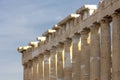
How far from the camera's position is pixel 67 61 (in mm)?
50375

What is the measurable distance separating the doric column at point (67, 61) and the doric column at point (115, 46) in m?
10.2

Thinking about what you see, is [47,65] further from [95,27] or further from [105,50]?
[105,50]

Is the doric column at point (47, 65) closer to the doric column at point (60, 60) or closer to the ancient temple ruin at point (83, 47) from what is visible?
the ancient temple ruin at point (83, 47)

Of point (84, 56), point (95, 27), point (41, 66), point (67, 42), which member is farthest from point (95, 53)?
point (41, 66)

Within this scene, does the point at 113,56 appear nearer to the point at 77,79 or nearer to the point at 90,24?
the point at 90,24

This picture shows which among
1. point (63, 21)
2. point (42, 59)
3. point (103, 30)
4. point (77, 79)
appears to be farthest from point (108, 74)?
Answer: point (42, 59)

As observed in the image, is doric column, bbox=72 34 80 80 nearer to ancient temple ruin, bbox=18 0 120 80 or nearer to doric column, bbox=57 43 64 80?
ancient temple ruin, bbox=18 0 120 80

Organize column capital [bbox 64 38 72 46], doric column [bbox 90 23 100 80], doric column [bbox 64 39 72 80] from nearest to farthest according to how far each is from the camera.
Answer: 1. doric column [bbox 90 23 100 80]
2. doric column [bbox 64 39 72 80]
3. column capital [bbox 64 38 72 46]

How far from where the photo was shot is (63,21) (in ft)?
165

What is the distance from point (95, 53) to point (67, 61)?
6.82 m

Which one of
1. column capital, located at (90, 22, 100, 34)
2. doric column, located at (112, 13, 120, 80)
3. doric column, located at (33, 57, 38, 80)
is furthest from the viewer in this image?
doric column, located at (33, 57, 38, 80)

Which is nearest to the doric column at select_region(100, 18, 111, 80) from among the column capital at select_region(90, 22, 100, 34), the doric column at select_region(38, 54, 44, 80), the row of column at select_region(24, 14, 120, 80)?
the row of column at select_region(24, 14, 120, 80)

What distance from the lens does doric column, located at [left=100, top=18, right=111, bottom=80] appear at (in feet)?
137

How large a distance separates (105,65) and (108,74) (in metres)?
0.68
